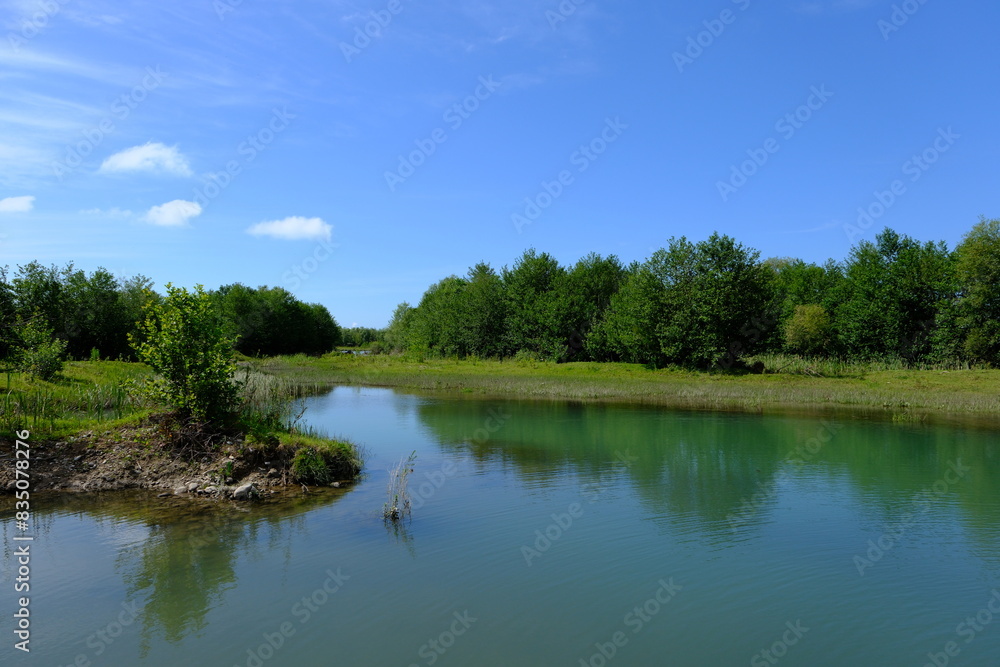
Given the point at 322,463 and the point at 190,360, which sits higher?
the point at 190,360

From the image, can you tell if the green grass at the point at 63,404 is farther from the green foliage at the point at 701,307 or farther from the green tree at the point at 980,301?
the green tree at the point at 980,301

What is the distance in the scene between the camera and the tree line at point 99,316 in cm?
2267

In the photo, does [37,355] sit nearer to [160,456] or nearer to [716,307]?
Result: [160,456]

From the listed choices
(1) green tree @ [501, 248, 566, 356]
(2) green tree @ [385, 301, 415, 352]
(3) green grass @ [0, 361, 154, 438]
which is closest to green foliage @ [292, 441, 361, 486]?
(3) green grass @ [0, 361, 154, 438]

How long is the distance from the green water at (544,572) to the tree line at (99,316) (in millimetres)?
6630

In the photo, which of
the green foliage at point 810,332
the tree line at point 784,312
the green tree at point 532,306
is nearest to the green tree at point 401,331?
the green tree at point 532,306

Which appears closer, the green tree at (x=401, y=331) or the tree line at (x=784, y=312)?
the tree line at (x=784, y=312)

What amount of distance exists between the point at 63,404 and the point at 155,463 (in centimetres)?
668

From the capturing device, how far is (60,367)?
78.0 ft

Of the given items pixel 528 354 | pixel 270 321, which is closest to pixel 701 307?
pixel 528 354

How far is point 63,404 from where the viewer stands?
60.8ft

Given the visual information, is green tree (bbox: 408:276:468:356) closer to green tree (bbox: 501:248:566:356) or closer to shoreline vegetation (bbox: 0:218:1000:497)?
shoreline vegetation (bbox: 0:218:1000:497)

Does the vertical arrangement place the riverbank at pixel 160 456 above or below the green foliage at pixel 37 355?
below

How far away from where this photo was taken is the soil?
1374 cm
